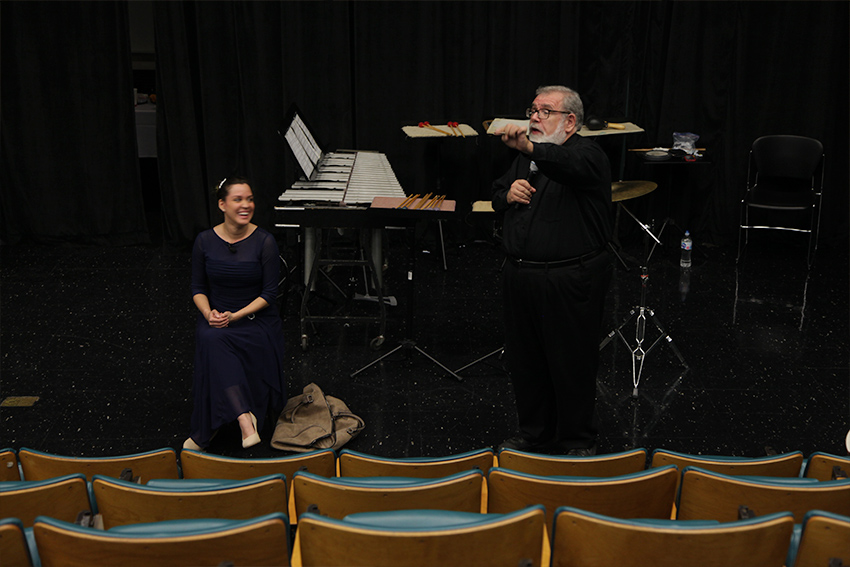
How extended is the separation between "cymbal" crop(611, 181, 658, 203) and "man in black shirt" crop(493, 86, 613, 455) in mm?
2645

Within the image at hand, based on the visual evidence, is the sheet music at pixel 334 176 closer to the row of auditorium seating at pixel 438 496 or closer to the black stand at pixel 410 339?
the black stand at pixel 410 339

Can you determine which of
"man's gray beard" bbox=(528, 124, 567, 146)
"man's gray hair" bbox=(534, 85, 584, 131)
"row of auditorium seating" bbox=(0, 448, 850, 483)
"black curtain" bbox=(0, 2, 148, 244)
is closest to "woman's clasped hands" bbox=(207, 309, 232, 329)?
"row of auditorium seating" bbox=(0, 448, 850, 483)

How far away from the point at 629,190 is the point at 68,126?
4914mm

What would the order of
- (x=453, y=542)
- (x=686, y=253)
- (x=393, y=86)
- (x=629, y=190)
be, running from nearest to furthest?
(x=453, y=542) < (x=629, y=190) < (x=686, y=253) < (x=393, y=86)

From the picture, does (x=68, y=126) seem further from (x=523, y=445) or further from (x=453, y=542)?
(x=453, y=542)

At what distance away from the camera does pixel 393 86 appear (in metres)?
7.43

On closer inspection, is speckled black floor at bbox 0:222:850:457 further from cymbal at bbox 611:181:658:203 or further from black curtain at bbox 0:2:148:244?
cymbal at bbox 611:181:658:203

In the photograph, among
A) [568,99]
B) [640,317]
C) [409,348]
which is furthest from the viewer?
[409,348]

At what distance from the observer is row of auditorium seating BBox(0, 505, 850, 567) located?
6.28ft

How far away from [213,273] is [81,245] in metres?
4.09

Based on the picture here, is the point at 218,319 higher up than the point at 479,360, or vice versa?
the point at 218,319

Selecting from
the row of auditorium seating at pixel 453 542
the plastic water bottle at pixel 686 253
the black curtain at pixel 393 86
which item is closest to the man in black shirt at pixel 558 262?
the row of auditorium seating at pixel 453 542

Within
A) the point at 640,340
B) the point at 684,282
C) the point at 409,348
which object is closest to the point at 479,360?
the point at 409,348

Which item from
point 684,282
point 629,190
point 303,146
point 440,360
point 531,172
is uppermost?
point 531,172
